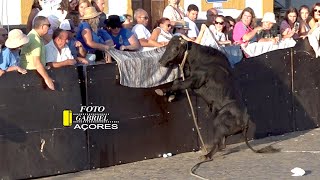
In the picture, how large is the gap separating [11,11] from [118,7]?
263 cm

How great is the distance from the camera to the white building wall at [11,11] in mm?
14695

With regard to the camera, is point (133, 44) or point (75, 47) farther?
point (133, 44)

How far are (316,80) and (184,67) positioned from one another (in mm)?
3541

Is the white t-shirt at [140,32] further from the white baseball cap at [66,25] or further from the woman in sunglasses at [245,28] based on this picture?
the woman in sunglasses at [245,28]

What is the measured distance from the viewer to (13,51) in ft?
31.3

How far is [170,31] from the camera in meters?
11.9

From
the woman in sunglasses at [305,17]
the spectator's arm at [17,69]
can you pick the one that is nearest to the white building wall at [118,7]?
the woman in sunglasses at [305,17]

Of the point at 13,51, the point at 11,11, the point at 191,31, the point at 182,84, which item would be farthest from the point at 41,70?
the point at 11,11

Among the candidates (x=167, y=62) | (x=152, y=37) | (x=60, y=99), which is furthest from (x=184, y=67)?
(x=60, y=99)

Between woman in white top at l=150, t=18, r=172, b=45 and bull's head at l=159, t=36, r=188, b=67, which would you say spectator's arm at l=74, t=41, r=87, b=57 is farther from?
woman in white top at l=150, t=18, r=172, b=45

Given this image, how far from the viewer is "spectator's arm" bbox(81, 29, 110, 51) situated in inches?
409

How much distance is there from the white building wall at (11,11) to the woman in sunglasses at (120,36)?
160 inches

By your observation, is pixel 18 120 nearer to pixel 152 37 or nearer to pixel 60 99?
pixel 60 99

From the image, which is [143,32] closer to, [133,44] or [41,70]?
[133,44]
